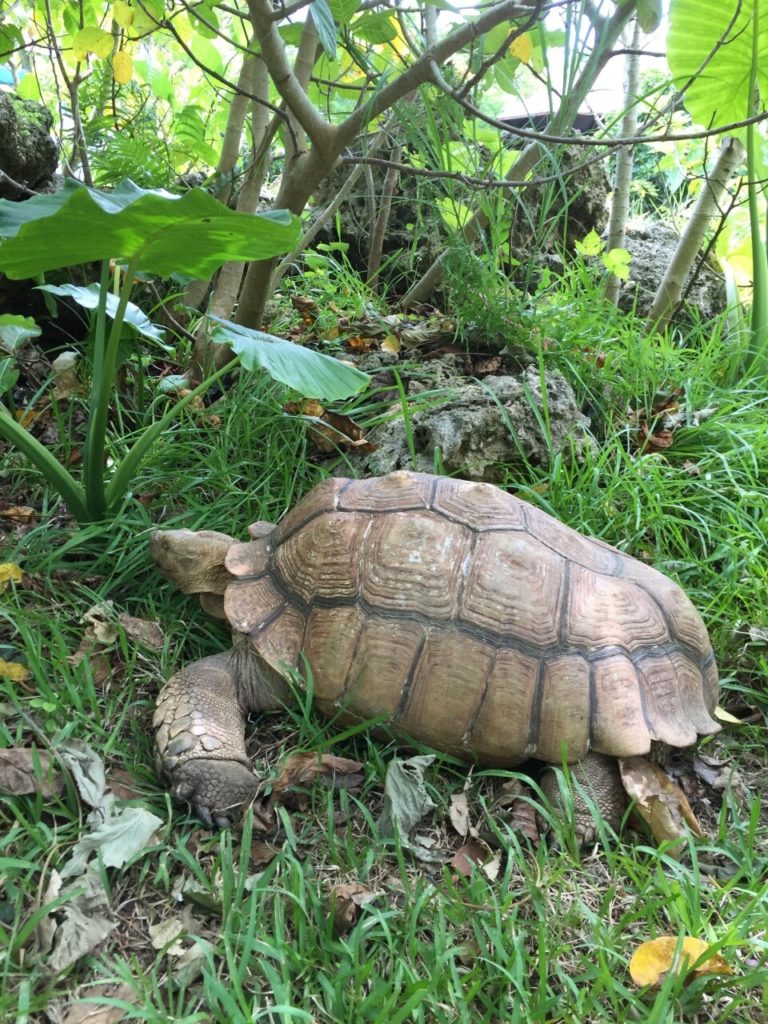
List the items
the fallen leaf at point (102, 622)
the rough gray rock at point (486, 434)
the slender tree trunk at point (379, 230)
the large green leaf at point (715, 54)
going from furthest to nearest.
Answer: the slender tree trunk at point (379, 230), the large green leaf at point (715, 54), the rough gray rock at point (486, 434), the fallen leaf at point (102, 622)

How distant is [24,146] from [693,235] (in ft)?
11.2

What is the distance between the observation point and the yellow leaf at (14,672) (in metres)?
1.90

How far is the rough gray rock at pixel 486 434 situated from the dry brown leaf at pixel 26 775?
1.53 metres

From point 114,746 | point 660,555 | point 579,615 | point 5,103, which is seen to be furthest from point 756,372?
point 5,103

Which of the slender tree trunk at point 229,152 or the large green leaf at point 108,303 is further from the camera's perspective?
the slender tree trunk at point 229,152

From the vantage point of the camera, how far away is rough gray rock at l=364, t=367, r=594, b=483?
274cm

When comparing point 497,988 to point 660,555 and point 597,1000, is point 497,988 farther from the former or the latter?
point 660,555

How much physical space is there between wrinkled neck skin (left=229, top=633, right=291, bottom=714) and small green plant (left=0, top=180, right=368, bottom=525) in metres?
0.81

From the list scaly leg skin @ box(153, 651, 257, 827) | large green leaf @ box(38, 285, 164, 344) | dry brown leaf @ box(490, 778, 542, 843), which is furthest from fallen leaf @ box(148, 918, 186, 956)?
large green leaf @ box(38, 285, 164, 344)

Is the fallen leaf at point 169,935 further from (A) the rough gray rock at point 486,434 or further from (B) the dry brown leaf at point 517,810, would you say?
(A) the rough gray rock at point 486,434

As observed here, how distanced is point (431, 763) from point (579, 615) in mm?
562

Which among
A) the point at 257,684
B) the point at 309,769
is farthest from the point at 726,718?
the point at 257,684

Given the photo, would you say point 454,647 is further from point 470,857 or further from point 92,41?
point 92,41

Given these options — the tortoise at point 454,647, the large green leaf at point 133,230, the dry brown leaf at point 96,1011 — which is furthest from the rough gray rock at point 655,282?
the dry brown leaf at point 96,1011
